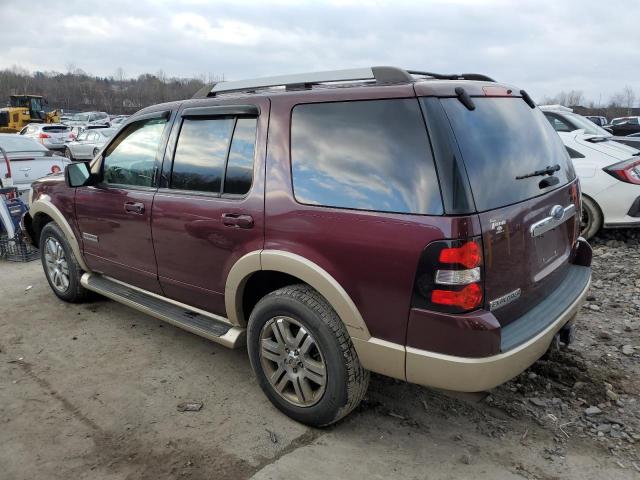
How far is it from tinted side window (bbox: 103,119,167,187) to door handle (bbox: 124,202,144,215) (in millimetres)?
160

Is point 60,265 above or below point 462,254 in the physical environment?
below

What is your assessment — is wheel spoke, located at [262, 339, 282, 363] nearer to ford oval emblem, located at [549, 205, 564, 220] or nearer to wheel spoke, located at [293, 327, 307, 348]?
wheel spoke, located at [293, 327, 307, 348]

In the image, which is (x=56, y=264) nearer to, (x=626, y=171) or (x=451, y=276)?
(x=451, y=276)

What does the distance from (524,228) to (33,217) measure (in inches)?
181

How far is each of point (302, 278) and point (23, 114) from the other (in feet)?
121

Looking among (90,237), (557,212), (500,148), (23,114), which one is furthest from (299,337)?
(23,114)

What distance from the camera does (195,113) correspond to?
11.4 feet

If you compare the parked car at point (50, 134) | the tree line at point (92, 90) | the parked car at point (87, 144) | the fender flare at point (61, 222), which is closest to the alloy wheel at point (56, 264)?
the fender flare at point (61, 222)

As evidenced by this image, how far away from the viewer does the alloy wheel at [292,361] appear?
282cm

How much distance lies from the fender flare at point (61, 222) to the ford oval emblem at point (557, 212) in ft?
12.4

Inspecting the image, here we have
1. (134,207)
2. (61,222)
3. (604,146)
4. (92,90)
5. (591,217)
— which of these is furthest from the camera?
(92,90)

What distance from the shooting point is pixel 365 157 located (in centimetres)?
257

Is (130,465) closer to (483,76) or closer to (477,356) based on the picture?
(477,356)

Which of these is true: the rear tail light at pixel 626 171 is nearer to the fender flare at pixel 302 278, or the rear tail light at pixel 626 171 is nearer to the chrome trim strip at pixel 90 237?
the fender flare at pixel 302 278
